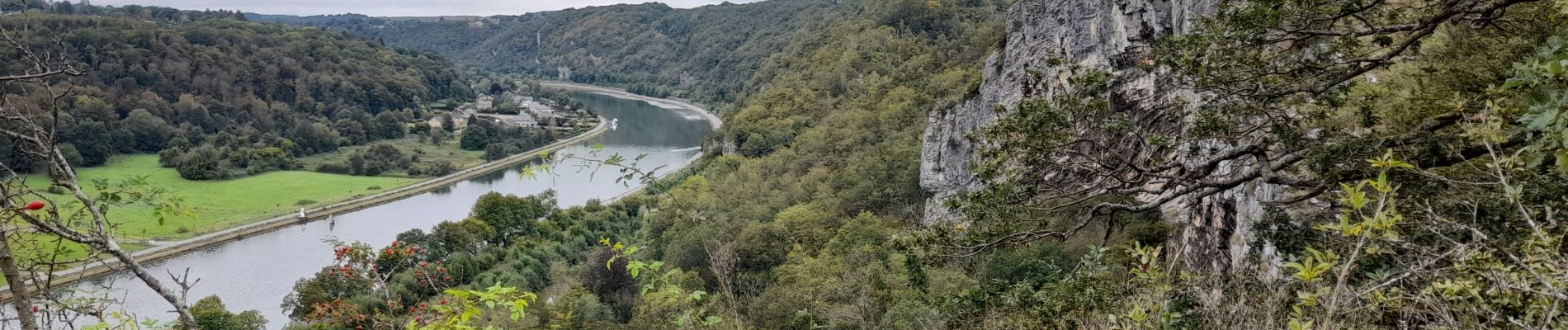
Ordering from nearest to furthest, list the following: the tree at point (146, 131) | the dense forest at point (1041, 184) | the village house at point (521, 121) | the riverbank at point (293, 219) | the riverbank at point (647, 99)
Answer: the dense forest at point (1041, 184), the riverbank at point (293, 219), the tree at point (146, 131), the village house at point (521, 121), the riverbank at point (647, 99)

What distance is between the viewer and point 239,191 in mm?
35781

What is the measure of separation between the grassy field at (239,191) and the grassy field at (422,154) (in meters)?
3.21

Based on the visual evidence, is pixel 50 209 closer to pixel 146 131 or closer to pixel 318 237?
pixel 318 237

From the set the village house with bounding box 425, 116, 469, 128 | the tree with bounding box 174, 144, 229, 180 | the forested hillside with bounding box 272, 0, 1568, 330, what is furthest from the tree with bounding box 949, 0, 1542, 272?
the village house with bounding box 425, 116, 469, 128

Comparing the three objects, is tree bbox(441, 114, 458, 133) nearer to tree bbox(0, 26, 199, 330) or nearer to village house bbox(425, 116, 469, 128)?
village house bbox(425, 116, 469, 128)

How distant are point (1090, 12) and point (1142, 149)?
1341cm

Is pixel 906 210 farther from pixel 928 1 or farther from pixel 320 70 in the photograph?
pixel 320 70

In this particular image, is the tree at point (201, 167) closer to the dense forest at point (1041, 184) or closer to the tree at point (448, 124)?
the dense forest at point (1041, 184)

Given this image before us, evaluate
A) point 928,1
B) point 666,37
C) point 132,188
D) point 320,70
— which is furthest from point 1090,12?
point 666,37

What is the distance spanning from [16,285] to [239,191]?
135 ft

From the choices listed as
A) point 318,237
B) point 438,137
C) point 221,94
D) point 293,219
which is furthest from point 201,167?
point 221,94

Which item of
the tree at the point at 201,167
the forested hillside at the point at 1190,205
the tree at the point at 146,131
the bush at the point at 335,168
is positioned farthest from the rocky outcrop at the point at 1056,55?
the tree at the point at 146,131

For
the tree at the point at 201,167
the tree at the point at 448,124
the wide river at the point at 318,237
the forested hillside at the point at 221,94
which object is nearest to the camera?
the wide river at the point at 318,237

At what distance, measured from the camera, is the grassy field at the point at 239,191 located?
2898 centimetres
